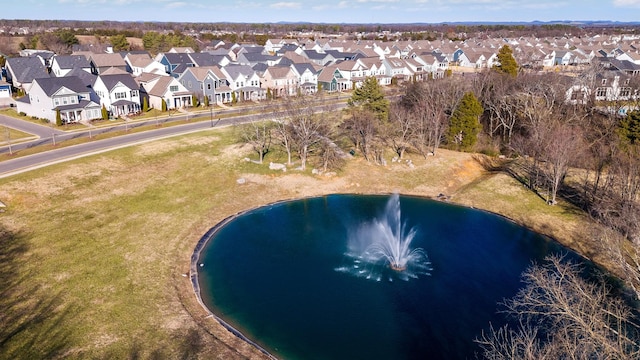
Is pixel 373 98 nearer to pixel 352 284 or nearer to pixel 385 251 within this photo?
pixel 385 251

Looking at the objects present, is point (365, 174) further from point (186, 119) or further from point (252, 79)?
point (252, 79)

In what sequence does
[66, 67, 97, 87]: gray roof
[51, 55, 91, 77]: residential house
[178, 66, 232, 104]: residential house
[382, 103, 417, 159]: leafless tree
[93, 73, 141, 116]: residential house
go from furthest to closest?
1. [51, 55, 91, 77]: residential house
2. [178, 66, 232, 104]: residential house
3. [66, 67, 97, 87]: gray roof
4. [93, 73, 141, 116]: residential house
5. [382, 103, 417, 159]: leafless tree

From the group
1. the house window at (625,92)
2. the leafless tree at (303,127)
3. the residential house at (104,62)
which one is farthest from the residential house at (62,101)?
→ the house window at (625,92)

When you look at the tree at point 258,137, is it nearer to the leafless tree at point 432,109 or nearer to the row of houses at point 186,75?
the leafless tree at point 432,109

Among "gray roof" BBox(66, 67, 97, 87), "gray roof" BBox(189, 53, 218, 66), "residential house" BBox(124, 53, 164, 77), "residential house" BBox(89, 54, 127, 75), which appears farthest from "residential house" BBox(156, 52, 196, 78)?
"gray roof" BBox(66, 67, 97, 87)

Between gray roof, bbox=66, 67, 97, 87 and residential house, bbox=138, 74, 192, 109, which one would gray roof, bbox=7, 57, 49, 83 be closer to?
gray roof, bbox=66, 67, 97, 87

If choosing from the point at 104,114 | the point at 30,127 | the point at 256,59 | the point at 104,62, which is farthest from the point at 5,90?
the point at 256,59
